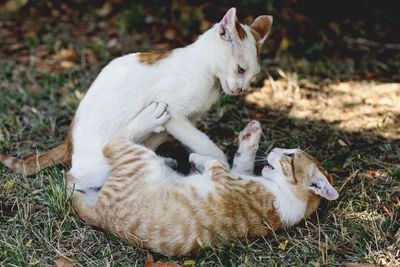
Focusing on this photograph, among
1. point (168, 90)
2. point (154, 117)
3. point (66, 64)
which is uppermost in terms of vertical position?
point (168, 90)

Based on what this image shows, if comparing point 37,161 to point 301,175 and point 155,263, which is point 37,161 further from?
point 301,175

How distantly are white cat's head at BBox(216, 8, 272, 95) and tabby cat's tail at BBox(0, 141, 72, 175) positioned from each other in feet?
4.17

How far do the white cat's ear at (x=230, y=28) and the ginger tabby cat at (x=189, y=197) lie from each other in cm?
65

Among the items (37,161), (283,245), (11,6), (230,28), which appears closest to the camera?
→ (283,245)

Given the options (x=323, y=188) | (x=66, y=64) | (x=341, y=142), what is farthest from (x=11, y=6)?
(x=323, y=188)

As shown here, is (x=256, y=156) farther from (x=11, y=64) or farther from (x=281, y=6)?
(x=11, y=64)

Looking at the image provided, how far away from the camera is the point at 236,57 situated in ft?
12.5

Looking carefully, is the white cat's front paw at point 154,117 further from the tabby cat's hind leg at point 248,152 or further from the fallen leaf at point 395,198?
the fallen leaf at point 395,198

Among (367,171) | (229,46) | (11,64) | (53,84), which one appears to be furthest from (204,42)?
(11,64)

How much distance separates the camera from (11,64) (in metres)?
6.00

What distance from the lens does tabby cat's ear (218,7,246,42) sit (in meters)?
3.67

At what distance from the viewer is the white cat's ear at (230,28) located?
3.67 meters

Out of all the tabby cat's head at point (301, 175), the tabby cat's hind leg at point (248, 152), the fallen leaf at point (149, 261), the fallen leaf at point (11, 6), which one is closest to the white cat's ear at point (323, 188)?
the tabby cat's head at point (301, 175)

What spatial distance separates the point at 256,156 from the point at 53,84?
2415 millimetres
